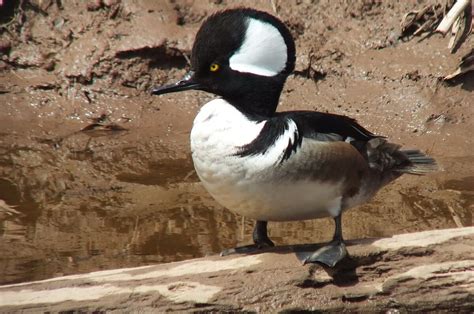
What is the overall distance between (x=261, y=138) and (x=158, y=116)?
333cm

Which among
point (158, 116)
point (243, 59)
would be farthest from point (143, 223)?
point (158, 116)

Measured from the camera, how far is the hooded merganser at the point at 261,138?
14.0 ft

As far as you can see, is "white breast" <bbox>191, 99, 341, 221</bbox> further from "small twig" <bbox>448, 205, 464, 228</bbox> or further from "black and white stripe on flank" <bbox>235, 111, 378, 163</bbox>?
"small twig" <bbox>448, 205, 464, 228</bbox>

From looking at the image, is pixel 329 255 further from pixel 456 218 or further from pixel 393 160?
pixel 456 218

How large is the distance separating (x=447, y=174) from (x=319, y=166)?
228cm

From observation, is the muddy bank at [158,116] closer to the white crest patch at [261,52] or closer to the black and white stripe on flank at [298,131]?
the black and white stripe on flank at [298,131]

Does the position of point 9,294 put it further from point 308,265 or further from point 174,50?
point 174,50

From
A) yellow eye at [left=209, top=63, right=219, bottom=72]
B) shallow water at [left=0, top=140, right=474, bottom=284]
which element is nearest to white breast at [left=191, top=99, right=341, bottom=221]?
yellow eye at [left=209, top=63, right=219, bottom=72]

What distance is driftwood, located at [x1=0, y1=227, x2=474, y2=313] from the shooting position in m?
4.04

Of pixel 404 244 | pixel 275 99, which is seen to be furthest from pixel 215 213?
pixel 404 244

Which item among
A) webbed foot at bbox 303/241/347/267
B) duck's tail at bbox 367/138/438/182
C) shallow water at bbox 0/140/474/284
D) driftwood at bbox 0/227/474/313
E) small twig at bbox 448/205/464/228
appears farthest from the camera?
small twig at bbox 448/205/464/228

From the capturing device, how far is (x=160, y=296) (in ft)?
13.3

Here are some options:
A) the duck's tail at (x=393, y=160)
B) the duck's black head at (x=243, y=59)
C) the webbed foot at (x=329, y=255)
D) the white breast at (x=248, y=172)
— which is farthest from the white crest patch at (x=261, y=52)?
the webbed foot at (x=329, y=255)

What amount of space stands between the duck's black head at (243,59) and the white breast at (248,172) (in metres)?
0.10
